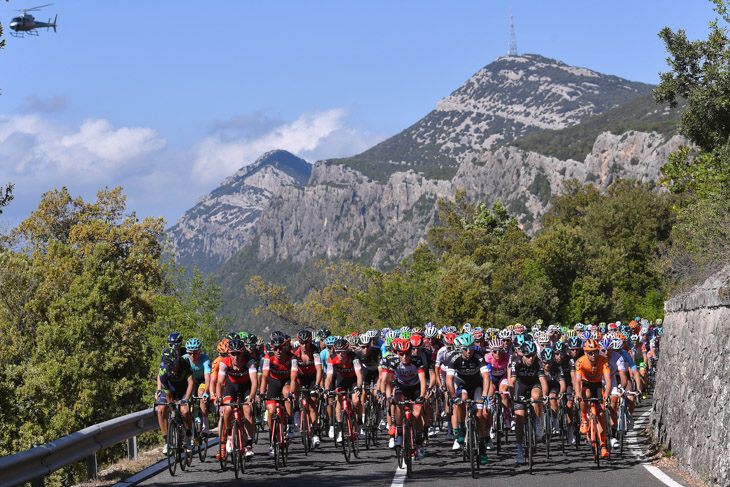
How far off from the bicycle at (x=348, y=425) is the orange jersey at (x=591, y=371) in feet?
12.2

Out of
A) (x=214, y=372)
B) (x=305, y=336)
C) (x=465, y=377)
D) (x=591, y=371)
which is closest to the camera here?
(x=465, y=377)

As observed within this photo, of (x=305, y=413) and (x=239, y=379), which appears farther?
(x=305, y=413)

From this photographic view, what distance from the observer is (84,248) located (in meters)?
41.4

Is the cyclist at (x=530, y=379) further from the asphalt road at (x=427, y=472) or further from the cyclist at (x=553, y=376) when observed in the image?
the asphalt road at (x=427, y=472)

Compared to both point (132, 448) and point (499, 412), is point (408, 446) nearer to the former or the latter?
point (499, 412)

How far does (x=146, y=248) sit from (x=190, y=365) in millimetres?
31401

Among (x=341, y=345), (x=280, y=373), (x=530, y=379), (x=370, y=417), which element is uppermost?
(x=341, y=345)

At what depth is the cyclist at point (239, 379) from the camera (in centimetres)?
1234

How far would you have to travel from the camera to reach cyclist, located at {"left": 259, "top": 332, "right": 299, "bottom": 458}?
13.4m

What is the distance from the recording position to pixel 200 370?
13.1m

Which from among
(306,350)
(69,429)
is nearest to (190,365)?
(306,350)

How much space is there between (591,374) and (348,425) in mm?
4030

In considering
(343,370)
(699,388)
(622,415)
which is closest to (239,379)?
(343,370)

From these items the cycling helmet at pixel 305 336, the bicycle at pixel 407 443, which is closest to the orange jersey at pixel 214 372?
the cycling helmet at pixel 305 336
